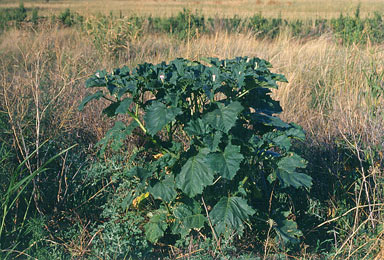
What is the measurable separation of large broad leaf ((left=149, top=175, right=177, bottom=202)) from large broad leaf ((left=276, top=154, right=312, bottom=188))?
1.95 feet

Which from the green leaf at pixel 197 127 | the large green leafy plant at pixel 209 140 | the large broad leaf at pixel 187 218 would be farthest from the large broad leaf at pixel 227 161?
the large broad leaf at pixel 187 218

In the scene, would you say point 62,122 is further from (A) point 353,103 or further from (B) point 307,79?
(B) point 307,79

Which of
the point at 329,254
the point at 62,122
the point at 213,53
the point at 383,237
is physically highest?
the point at 213,53

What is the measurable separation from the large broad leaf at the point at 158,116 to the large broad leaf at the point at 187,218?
612 mm

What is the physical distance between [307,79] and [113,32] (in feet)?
11.9

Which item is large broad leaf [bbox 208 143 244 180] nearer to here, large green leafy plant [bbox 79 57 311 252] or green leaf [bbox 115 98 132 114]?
large green leafy plant [bbox 79 57 311 252]

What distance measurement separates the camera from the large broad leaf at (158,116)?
6.46 ft

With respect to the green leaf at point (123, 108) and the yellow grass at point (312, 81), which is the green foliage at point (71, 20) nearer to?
the yellow grass at point (312, 81)

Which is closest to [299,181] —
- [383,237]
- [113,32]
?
[383,237]

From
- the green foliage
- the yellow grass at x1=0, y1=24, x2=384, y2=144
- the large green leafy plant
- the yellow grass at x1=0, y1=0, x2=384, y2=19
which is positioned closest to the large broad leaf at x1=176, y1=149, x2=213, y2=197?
the large green leafy plant

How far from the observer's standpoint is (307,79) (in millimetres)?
4828

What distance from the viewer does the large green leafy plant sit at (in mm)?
2051

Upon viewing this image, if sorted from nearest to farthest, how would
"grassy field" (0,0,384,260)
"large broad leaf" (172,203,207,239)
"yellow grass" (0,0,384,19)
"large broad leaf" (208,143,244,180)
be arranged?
"large broad leaf" (208,143,244,180) < "large broad leaf" (172,203,207,239) < "grassy field" (0,0,384,260) < "yellow grass" (0,0,384,19)

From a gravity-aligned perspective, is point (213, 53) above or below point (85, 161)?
above
